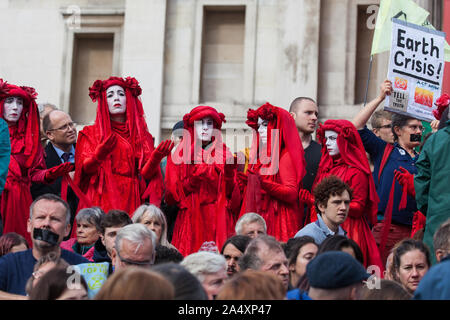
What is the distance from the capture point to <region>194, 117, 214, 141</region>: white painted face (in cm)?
982

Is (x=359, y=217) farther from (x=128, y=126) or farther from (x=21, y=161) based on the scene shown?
(x=21, y=161)

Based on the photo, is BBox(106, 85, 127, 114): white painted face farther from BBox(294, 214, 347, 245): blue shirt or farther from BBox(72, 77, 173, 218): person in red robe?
BBox(294, 214, 347, 245): blue shirt

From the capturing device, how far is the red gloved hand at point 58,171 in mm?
9320

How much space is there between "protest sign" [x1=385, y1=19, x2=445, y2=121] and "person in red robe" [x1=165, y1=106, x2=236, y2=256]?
67.3 inches

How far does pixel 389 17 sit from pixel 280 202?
2541 millimetres

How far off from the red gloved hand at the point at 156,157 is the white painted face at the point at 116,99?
29.7 inches

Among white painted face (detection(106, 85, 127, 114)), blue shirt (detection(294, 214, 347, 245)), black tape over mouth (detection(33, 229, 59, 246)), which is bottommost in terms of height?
black tape over mouth (detection(33, 229, 59, 246))

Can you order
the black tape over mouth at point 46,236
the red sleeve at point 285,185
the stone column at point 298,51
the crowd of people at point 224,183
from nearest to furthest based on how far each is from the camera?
the black tape over mouth at point 46,236 < the crowd of people at point 224,183 < the red sleeve at point 285,185 < the stone column at point 298,51

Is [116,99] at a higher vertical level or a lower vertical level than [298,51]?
lower

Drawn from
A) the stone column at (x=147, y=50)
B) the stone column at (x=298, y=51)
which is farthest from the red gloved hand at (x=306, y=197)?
the stone column at (x=147, y=50)

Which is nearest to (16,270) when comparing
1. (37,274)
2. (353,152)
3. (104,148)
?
(37,274)

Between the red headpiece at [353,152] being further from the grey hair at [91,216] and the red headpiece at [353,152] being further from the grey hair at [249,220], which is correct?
the grey hair at [91,216]

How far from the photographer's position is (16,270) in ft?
23.3

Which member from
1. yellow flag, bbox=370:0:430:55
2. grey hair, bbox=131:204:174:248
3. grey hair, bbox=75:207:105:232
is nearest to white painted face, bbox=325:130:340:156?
yellow flag, bbox=370:0:430:55
